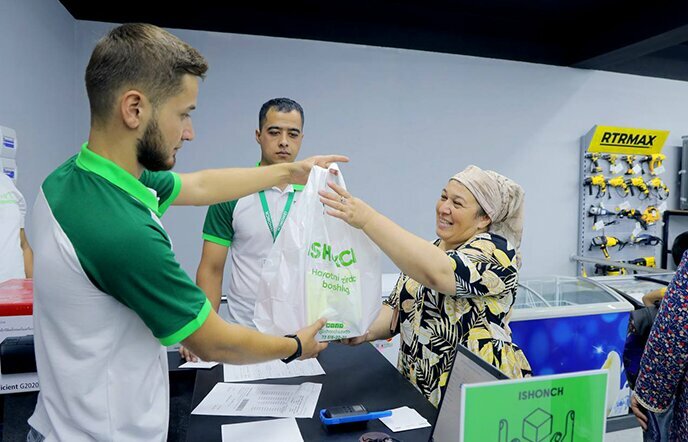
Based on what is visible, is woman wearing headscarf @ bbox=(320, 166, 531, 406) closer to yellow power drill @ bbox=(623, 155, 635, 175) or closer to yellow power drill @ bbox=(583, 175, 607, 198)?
yellow power drill @ bbox=(583, 175, 607, 198)

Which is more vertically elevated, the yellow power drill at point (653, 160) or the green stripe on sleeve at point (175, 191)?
the yellow power drill at point (653, 160)

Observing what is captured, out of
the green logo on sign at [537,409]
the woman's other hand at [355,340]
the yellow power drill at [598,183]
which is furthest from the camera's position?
the yellow power drill at [598,183]

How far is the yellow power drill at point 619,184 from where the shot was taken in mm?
4270

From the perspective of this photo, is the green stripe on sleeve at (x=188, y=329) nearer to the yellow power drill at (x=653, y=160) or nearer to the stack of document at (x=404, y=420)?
the stack of document at (x=404, y=420)

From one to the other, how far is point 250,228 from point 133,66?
1158 millimetres

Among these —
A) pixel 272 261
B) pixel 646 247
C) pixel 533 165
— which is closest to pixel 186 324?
pixel 272 261

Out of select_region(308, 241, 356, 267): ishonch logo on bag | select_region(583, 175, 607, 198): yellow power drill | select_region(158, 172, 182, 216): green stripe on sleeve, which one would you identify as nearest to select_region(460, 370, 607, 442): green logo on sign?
select_region(308, 241, 356, 267): ishonch logo on bag

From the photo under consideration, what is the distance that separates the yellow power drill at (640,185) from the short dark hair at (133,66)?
4.60m

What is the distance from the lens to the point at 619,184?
429 centimetres

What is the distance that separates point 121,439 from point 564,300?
Result: 8.24 feet

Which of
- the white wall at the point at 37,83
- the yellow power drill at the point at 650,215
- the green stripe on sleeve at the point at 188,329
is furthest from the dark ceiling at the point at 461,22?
the green stripe on sleeve at the point at 188,329

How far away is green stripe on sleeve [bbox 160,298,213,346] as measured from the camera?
89 cm

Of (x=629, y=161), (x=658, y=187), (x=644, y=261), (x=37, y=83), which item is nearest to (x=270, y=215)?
(x=37, y=83)

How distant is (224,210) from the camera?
6.72 feet
